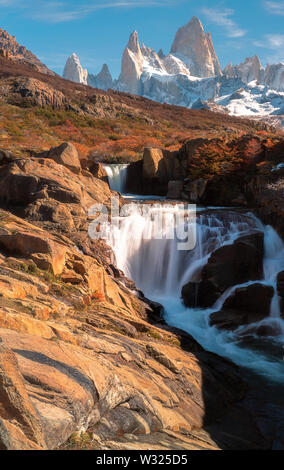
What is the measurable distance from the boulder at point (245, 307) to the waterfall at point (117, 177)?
12919mm

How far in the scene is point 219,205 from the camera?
67.7ft

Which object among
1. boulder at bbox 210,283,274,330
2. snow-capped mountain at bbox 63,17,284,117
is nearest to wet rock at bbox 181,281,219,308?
boulder at bbox 210,283,274,330

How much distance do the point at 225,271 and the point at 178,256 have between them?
215 cm

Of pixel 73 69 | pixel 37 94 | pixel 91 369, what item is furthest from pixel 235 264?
pixel 73 69

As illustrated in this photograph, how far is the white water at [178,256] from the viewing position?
12641mm

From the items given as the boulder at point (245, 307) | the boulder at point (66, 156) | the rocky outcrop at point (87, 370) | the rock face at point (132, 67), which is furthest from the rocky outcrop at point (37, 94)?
the rock face at point (132, 67)

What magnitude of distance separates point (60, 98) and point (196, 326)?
41.4 metres

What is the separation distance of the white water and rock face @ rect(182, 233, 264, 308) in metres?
0.32

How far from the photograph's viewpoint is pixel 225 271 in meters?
13.6

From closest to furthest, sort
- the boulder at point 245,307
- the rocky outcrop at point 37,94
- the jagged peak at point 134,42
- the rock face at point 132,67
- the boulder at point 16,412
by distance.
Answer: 1. the boulder at point 16,412
2. the boulder at point 245,307
3. the rocky outcrop at point 37,94
4. the rock face at point 132,67
5. the jagged peak at point 134,42

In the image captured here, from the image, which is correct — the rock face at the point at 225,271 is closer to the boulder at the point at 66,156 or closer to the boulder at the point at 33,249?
the boulder at the point at 33,249

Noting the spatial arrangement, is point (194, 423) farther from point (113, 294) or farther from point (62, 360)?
point (113, 294)

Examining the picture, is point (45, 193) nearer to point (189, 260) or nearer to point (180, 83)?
point (189, 260)
